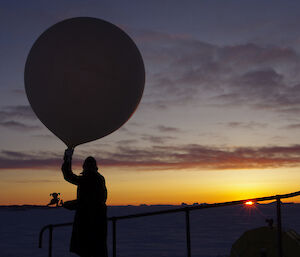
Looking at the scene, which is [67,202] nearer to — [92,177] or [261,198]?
[92,177]

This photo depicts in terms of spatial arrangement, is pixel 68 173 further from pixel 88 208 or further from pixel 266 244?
pixel 266 244

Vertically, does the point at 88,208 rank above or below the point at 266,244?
above

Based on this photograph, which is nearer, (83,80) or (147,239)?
(83,80)

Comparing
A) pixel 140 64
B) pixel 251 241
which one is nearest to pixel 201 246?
pixel 251 241

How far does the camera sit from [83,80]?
5262 mm

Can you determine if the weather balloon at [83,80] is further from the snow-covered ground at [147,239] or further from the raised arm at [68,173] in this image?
the snow-covered ground at [147,239]

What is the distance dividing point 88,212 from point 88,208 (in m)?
0.05

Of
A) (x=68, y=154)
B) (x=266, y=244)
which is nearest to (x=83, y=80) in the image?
(x=68, y=154)

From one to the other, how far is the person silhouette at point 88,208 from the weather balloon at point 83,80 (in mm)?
541

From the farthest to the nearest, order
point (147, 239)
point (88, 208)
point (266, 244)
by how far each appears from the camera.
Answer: point (147, 239) → point (266, 244) → point (88, 208)

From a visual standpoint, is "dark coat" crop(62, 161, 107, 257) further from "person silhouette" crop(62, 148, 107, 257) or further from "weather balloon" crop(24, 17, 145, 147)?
"weather balloon" crop(24, 17, 145, 147)

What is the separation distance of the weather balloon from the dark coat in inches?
26.2

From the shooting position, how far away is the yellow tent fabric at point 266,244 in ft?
21.4

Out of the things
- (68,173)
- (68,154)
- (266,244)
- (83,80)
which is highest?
(83,80)
